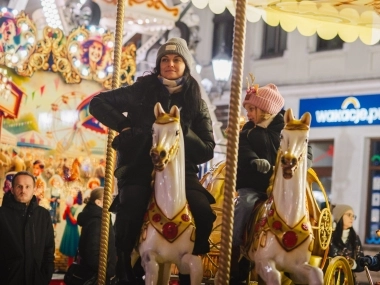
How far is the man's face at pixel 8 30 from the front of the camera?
14.0m

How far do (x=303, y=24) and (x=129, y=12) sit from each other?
7.97 metres

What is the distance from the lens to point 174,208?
6.47 meters

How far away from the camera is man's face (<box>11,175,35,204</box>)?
Result: 26.7 ft

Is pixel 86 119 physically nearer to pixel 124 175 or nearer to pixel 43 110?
pixel 43 110

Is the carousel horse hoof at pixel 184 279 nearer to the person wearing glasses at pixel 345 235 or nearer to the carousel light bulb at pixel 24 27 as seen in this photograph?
the person wearing glasses at pixel 345 235

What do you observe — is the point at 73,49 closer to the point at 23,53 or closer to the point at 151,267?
the point at 23,53

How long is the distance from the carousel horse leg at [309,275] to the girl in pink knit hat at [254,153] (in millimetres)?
785

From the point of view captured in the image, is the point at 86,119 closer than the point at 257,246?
No

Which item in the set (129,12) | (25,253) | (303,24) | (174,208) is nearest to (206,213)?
(174,208)

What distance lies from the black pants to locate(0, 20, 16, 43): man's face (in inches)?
317

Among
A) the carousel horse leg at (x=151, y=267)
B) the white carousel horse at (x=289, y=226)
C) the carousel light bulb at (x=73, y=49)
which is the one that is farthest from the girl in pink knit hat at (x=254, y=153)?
the carousel light bulb at (x=73, y=49)

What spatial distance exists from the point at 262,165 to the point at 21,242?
2.58m

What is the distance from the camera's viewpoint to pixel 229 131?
6199 mm

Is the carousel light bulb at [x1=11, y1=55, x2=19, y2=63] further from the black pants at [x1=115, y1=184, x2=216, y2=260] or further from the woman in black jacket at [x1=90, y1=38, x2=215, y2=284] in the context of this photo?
the black pants at [x1=115, y1=184, x2=216, y2=260]
